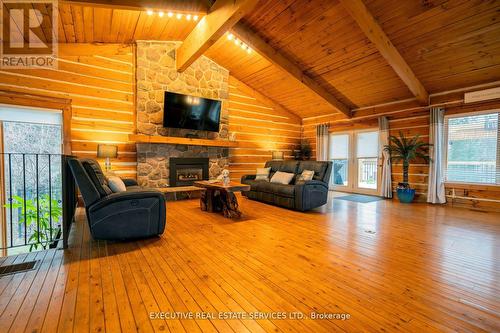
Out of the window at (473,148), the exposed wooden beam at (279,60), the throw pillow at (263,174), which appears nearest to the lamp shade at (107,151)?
the throw pillow at (263,174)

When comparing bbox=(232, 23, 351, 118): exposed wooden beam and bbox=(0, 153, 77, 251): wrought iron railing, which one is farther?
bbox=(232, 23, 351, 118): exposed wooden beam

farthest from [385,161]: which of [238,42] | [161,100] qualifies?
[161,100]

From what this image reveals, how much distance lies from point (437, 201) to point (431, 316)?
4.93 metres

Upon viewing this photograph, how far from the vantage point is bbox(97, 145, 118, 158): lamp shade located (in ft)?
15.4

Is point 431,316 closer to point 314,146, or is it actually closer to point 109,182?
point 109,182

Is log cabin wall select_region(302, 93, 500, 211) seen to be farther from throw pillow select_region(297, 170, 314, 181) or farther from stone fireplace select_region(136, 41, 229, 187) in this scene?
stone fireplace select_region(136, 41, 229, 187)

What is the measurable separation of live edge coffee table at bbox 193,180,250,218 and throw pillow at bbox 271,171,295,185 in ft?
4.14

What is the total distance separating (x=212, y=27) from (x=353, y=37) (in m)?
2.64

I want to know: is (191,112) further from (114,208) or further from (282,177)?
(114,208)

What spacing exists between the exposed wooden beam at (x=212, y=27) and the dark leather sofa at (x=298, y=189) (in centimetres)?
307

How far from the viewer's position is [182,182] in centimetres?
588

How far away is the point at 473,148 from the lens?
5082mm

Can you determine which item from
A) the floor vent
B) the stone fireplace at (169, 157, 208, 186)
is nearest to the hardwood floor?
the floor vent

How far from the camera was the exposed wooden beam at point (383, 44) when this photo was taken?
3.67 metres
